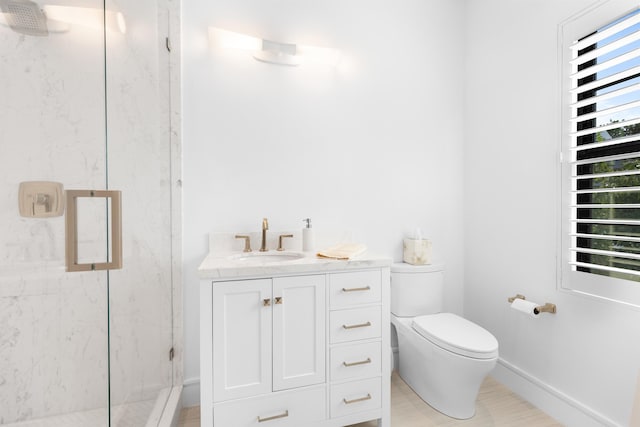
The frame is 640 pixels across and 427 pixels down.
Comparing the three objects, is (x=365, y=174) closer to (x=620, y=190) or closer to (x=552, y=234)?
(x=552, y=234)

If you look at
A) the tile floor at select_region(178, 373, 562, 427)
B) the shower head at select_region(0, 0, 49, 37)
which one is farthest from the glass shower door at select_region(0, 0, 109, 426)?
the tile floor at select_region(178, 373, 562, 427)

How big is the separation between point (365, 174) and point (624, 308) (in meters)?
1.44

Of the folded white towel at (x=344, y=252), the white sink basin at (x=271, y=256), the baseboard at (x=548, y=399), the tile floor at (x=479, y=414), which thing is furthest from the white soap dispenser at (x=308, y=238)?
the baseboard at (x=548, y=399)

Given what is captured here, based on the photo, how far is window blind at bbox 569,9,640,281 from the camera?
131 cm

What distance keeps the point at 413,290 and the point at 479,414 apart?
2.38ft

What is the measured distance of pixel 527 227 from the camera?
5.88ft

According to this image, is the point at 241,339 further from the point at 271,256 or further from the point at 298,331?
the point at 271,256

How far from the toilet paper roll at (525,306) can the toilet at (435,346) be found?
240mm

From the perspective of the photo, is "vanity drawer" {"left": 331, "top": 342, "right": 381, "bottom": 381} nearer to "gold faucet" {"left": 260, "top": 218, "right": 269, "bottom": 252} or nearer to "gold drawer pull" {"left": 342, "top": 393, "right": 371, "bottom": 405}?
"gold drawer pull" {"left": 342, "top": 393, "right": 371, "bottom": 405}

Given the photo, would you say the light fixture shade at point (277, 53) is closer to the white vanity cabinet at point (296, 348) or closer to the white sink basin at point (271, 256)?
the white sink basin at point (271, 256)

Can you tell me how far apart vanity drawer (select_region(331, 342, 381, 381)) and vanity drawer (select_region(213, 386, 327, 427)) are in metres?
0.11

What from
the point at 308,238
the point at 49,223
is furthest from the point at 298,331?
the point at 49,223

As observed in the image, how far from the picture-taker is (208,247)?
69.6 inches

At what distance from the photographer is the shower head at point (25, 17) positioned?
872 millimetres
